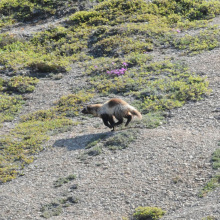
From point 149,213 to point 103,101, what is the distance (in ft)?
28.7

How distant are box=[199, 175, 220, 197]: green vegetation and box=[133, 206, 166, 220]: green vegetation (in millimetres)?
1249

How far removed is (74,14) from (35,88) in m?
8.64

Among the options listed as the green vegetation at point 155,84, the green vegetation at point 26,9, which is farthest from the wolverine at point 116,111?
the green vegetation at point 26,9

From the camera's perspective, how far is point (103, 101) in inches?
757

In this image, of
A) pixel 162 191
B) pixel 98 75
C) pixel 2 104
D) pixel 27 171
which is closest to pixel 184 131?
pixel 162 191

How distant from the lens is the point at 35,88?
21.9 metres

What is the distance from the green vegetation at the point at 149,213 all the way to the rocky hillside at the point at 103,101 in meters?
0.03

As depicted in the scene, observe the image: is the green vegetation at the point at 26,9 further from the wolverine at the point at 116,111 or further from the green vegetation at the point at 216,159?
the green vegetation at the point at 216,159

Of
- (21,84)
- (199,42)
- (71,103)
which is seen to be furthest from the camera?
(199,42)

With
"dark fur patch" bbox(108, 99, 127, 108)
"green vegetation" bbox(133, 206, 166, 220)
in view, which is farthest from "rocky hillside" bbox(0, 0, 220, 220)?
"dark fur patch" bbox(108, 99, 127, 108)

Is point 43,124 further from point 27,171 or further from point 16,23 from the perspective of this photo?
point 16,23

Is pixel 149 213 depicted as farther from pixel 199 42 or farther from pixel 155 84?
pixel 199 42

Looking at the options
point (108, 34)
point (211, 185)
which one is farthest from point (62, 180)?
point (108, 34)

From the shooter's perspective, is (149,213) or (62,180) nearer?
(149,213)
